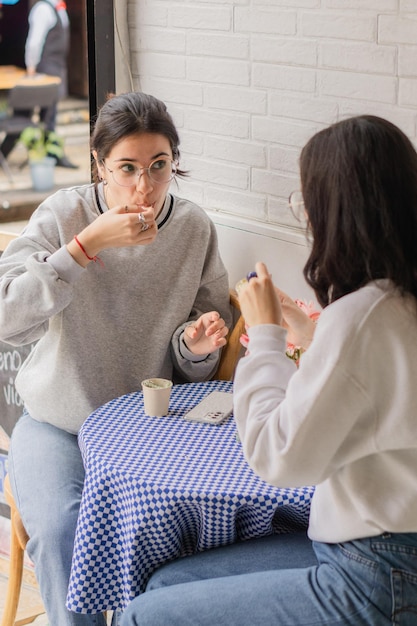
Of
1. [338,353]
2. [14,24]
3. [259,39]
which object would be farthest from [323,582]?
[14,24]

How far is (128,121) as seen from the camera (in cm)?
213

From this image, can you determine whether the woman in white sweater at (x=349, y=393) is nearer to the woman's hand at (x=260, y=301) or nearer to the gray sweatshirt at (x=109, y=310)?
the woman's hand at (x=260, y=301)

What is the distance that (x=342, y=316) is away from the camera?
4.36 ft

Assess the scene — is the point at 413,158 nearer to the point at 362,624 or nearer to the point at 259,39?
the point at 362,624

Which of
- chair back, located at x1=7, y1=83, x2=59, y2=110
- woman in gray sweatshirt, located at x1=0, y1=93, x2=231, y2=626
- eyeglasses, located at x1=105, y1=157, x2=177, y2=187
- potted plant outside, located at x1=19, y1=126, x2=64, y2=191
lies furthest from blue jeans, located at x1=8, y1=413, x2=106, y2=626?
chair back, located at x1=7, y1=83, x2=59, y2=110

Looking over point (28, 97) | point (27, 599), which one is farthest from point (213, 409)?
point (28, 97)

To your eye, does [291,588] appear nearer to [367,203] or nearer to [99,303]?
[367,203]

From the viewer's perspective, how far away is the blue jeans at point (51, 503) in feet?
6.52

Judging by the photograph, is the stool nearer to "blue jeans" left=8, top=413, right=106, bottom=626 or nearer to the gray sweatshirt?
"blue jeans" left=8, top=413, right=106, bottom=626

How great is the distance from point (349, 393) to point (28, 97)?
5163 mm

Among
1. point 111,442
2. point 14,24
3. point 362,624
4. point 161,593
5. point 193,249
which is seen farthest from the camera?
point 14,24

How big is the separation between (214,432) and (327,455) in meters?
0.66

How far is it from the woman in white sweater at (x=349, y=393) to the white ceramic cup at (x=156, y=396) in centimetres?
54

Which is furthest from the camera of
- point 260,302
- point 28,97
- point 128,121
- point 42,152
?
point 42,152
